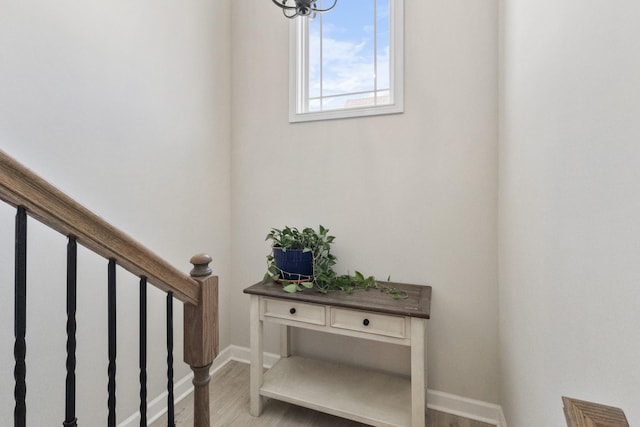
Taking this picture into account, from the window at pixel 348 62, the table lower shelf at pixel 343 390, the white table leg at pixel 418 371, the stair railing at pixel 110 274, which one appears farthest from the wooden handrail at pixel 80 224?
the window at pixel 348 62

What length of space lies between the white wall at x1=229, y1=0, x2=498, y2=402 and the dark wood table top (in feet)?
0.69

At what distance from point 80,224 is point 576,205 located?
1.12m

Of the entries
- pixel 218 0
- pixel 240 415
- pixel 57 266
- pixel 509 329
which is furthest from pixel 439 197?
pixel 218 0

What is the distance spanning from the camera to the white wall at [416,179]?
1.77 meters

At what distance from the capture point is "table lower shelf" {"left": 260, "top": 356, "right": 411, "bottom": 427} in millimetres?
1591

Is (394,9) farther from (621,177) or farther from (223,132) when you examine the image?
(621,177)

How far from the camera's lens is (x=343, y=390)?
69.7 inches

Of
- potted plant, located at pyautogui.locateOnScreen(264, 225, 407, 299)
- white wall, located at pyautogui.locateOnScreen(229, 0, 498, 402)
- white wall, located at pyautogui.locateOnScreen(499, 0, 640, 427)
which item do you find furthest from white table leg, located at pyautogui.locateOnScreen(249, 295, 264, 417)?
white wall, located at pyautogui.locateOnScreen(499, 0, 640, 427)

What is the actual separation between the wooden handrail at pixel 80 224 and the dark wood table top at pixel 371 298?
2.83 feet

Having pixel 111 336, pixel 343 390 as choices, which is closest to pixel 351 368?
pixel 343 390

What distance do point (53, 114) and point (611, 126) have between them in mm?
1865

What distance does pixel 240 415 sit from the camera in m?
1.80

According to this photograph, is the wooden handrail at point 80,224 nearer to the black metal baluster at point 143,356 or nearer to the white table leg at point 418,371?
the black metal baluster at point 143,356

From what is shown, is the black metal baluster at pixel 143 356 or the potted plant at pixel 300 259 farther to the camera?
the potted plant at pixel 300 259
